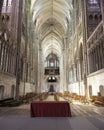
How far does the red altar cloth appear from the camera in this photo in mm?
8159

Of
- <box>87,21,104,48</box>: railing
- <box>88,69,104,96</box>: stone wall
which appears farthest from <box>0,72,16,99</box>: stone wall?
<box>87,21,104,48</box>: railing

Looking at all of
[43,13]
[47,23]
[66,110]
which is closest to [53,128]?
[66,110]

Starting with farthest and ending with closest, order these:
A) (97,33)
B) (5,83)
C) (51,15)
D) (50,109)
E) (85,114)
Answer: (51,15)
(97,33)
(5,83)
(85,114)
(50,109)

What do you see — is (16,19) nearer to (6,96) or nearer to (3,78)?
(3,78)

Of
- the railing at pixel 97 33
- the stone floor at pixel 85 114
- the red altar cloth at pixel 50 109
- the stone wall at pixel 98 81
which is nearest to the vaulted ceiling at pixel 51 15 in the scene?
the railing at pixel 97 33

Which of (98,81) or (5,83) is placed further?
(98,81)

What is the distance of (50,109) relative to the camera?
8289 mm

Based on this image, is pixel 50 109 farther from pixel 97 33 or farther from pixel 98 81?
pixel 97 33

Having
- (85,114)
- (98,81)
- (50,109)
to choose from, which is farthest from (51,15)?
(50,109)

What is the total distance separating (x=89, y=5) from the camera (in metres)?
20.6

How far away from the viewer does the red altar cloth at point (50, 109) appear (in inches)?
321

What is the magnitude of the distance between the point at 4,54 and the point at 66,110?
9.60 metres

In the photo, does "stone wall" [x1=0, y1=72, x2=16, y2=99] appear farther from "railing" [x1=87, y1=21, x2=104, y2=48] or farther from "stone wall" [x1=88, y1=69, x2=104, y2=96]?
"railing" [x1=87, y1=21, x2=104, y2=48]

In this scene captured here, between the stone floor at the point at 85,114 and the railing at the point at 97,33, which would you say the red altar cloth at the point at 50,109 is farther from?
the railing at the point at 97,33
